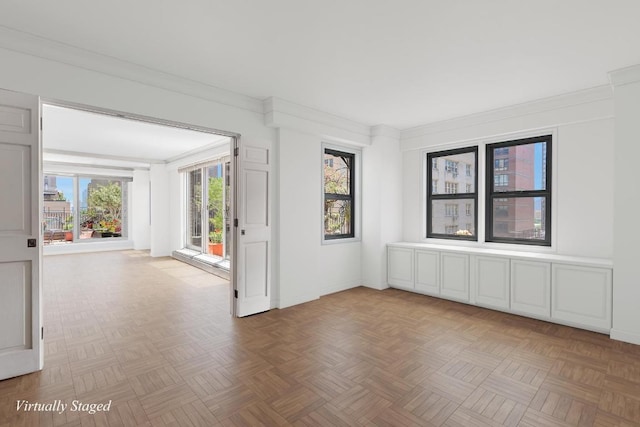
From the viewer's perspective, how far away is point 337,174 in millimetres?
5629

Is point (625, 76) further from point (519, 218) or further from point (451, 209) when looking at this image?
point (451, 209)

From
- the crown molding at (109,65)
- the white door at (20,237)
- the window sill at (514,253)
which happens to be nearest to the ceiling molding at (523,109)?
the window sill at (514,253)

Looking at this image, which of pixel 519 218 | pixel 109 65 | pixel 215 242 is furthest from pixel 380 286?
pixel 109 65

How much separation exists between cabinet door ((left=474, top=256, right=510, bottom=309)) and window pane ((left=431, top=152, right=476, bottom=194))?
4.24 feet

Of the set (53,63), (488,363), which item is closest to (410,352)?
A: (488,363)

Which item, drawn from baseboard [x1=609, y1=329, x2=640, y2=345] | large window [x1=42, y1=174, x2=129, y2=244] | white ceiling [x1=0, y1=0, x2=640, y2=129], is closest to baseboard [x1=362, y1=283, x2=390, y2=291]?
baseboard [x1=609, y1=329, x2=640, y2=345]

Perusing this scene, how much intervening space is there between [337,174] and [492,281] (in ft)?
9.43

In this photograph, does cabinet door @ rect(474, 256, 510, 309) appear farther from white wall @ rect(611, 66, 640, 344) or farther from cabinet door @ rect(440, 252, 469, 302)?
white wall @ rect(611, 66, 640, 344)

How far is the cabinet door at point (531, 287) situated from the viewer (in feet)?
12.8

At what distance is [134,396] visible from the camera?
238cm

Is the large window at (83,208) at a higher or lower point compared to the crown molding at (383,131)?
lower

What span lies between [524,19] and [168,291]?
5.72 meters

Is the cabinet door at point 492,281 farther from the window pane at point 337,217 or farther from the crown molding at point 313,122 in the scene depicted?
the crown molding at point 313,122

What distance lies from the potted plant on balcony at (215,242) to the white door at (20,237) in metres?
4.83
